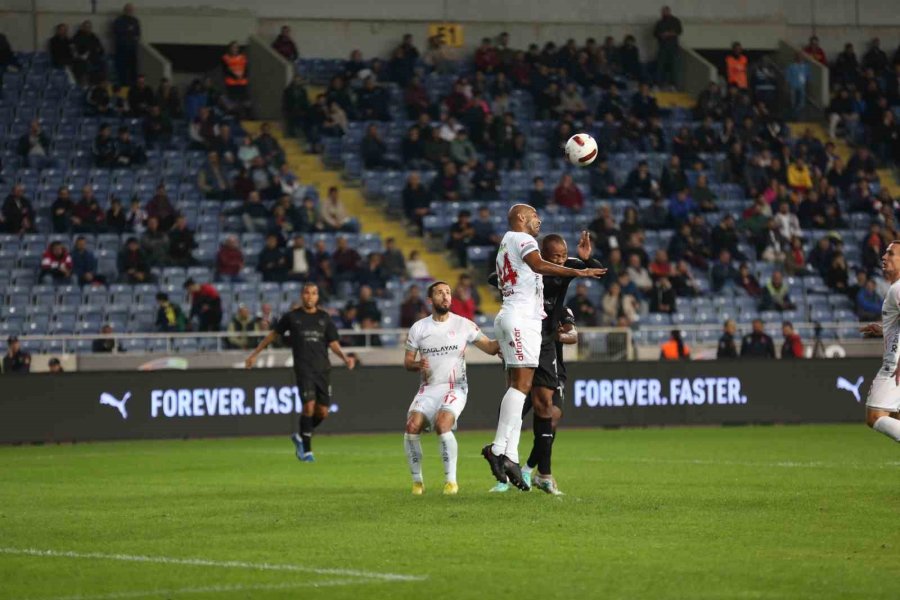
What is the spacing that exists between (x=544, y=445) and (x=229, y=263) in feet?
51.8

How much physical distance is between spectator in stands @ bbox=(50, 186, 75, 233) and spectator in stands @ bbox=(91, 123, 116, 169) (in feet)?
7.18

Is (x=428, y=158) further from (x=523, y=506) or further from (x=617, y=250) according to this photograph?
(x=523, y=506)

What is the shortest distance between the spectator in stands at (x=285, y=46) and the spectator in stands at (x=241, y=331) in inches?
421

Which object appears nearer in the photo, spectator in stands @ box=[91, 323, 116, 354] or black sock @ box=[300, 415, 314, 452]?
black sock @ box=[300, 415, 314, 452]

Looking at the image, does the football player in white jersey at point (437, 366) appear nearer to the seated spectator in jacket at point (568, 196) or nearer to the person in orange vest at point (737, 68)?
the seated spectator in jacket at point (568, 196)

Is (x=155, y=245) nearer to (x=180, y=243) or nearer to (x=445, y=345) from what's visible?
(x=180, y=243)

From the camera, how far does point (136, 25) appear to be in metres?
33.6

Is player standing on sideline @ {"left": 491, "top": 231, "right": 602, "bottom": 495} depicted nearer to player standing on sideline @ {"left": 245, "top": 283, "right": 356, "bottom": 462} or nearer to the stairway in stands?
A: player standing on sideline @ {"left": 245, "top": 283, "right": 356, "bottom": 462}

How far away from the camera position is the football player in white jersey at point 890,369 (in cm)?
1339

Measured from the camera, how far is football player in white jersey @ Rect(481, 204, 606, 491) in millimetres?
13039

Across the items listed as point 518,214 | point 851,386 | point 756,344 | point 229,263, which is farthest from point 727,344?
point 518,214

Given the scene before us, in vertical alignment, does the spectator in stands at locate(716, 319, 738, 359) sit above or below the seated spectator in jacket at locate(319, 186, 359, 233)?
below

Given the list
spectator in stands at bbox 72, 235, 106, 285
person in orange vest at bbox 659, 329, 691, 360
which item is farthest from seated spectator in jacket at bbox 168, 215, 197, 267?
person in orange vest at bbox 659, 329, 691, 360


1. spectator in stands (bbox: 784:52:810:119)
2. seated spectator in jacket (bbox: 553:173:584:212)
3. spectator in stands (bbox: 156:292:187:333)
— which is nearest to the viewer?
spectator in stands (bbox: 156:292:187:333)
